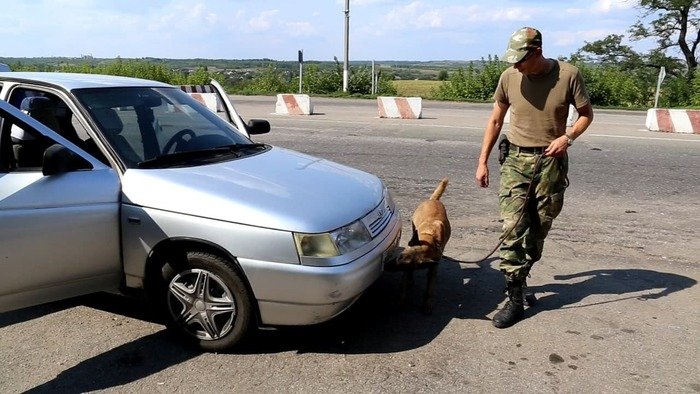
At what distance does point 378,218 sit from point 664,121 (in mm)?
13620

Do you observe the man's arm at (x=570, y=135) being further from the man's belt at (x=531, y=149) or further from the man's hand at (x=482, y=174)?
the man's hand at (x=482, y=174)

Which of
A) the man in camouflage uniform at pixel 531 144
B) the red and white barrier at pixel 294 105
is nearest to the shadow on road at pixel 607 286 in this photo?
the man in camouflage uniform at pixel 531 144

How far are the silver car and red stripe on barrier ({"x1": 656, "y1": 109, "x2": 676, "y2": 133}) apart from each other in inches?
530

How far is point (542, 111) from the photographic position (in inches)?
156

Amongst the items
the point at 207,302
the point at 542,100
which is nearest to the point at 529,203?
the point at 542,100

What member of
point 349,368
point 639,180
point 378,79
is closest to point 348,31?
point 378,79

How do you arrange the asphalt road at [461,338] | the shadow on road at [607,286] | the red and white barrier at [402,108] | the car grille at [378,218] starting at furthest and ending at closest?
1. the red and white barrier at [402,108]
2. the shadow on road at [607,286]
3. the car grille at [378,218]
4. the asphalt road at [461,338]

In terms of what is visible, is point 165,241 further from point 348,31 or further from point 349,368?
point 348,31

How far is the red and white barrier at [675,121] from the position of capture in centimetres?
1438

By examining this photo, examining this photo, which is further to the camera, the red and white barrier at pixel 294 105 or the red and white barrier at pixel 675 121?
the red and white barrier at pixel 294 105

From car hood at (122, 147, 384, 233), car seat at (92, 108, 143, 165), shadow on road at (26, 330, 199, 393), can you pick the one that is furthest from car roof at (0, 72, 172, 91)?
shadow on road at (26, 330, 199, 393)

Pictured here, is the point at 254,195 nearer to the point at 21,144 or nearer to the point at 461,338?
the point at 21,144

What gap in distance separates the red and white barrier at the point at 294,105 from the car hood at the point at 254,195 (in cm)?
1448

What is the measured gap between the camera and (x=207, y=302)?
11.5 feet
